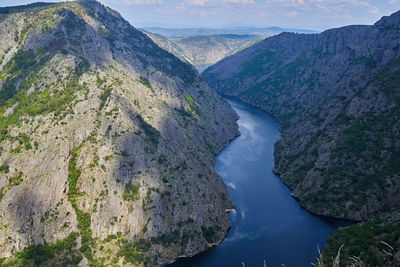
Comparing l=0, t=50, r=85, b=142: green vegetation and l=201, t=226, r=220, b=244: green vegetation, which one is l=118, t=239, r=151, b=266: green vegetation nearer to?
l=201, t=226, r=220, b=244: green vegetation

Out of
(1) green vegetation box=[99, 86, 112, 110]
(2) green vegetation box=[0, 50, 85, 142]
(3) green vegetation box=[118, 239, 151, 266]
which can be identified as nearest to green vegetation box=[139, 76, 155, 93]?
(1) green vegetation box=[99, 86, 112, 110]

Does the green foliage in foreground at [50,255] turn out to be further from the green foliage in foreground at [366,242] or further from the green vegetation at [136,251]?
the green foliage in foreground at [366,242]

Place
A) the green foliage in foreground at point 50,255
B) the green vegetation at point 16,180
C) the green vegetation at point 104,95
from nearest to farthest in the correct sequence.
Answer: the green foliage in foreground at point 50,255, the green vegetation at point 16,180, the green vegetation at point 104,95

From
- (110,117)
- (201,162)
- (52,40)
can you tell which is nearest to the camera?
(110,117)

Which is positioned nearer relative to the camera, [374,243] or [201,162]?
[374,243]

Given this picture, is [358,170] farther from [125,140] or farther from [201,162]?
[125,140]

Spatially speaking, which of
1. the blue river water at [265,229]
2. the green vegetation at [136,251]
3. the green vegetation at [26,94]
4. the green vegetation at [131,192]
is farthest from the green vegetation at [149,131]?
the green vegetation at [136,251]

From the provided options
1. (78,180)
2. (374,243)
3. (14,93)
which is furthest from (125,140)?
(374,243)
